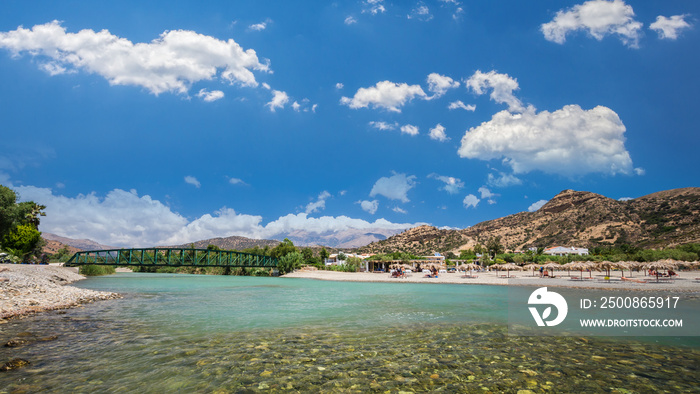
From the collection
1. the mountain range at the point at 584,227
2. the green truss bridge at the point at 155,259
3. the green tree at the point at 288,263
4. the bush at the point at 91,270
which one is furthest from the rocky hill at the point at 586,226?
the bush at the point at 91,270

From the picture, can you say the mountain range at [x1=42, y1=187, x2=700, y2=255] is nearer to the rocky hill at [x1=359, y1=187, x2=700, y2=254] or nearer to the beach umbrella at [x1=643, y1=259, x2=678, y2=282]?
the rocky hill at [x1=359, y1=187, x2=700, y2=254]

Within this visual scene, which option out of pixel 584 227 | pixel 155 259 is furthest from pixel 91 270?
pixel 584 227

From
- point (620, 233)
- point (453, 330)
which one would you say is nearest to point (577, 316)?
point (453, 330)

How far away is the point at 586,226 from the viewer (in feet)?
333

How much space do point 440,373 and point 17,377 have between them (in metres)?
8.68

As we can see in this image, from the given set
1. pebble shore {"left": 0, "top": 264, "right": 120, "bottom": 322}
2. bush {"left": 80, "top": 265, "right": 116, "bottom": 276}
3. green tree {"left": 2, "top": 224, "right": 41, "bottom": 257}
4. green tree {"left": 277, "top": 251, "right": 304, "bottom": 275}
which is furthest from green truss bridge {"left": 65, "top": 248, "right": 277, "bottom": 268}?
pebble shore {"left": 0, "top": 264, "right": 120, "bottom": 322}

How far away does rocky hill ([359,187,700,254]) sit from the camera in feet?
264

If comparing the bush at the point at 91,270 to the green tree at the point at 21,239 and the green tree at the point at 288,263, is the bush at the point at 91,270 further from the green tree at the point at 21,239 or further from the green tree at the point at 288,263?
the green tree at the point at 288,263

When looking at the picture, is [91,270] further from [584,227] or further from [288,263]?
[584,227]

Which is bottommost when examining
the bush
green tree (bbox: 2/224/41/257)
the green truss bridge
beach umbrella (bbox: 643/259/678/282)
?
the bush

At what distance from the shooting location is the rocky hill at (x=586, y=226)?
264 ft

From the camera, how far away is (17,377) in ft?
22.8

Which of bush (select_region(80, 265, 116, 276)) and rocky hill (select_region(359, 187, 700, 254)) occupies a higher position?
rocky hill (select_region(359, 187, 700, 254))

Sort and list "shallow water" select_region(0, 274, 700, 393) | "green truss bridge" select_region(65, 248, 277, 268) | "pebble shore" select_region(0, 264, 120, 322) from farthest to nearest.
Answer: "green truss bridge" select_region(65, 248, 277, 268)
"pebble shore" select_region(0, 264, 120, 322)
"shallow water" select_region(0, 274, 700, 393)
